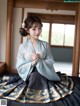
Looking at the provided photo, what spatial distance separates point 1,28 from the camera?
9.71ft

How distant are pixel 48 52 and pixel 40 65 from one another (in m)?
0.19

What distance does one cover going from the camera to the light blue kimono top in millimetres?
1822

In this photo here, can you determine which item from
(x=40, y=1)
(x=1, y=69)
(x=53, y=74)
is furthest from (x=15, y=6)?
(x=53, y=74)

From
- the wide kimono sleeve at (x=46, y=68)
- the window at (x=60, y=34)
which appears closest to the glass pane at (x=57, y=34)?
the window at (x=60, y=34)

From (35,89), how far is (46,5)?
1.60 metres

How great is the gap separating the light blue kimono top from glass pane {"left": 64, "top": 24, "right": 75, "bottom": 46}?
970 millimetres

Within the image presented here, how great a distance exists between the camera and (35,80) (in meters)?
1.73

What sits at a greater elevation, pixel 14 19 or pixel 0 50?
pixel 14 19

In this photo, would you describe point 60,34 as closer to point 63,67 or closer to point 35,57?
point 63,67

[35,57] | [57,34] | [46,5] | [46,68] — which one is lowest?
[46,68]

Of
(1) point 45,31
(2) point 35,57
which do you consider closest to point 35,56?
(2) point 35,57

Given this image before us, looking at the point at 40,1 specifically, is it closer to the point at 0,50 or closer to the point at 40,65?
the point at 0,50

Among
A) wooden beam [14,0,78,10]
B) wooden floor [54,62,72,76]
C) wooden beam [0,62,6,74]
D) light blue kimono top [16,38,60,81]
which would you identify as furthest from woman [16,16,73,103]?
wooden beam [14,0,78,10]

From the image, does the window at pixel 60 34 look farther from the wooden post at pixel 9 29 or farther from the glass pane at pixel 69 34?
the wooden post at pixel 9 29
